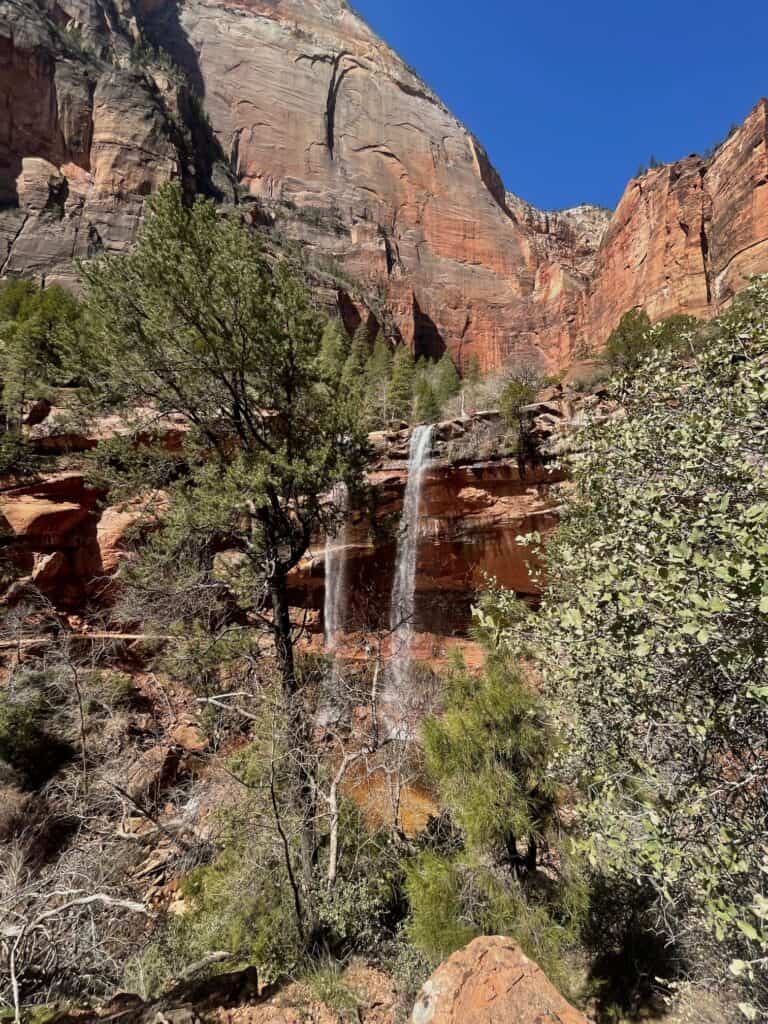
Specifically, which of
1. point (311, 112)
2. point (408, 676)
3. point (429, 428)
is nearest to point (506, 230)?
point (311, 112)

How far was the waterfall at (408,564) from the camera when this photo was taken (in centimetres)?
1441

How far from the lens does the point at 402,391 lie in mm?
28422

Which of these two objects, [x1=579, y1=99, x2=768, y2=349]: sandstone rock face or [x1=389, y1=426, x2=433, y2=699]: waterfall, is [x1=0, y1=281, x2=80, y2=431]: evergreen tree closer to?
[x1=389, y1=426, x2=433, y2=699]: waterfall

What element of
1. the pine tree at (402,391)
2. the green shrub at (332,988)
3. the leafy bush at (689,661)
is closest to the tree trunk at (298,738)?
the green shrub at (332,988)

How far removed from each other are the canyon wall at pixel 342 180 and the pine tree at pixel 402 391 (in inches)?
517

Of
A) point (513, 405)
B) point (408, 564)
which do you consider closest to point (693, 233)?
point (513, 405)

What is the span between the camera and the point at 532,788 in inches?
215

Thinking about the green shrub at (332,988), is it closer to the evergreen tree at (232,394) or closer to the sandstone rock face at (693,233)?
the evergreen tree at (232,394)

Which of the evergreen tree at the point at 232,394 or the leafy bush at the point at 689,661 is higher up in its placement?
the evergreen tree at the point at 232,394

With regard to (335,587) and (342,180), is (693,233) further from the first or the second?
(342,180)

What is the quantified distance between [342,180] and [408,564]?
55561 millimetres

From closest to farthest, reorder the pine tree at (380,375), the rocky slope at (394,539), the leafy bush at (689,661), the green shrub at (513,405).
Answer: the leafy bush at (689,661) → the rocky slope at (394,539) → the green shrub at (513,405) → the pine tree at (380,375)

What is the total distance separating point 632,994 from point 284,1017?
3733 millimetres

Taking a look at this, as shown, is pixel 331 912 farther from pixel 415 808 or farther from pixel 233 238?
pixel 233 238
